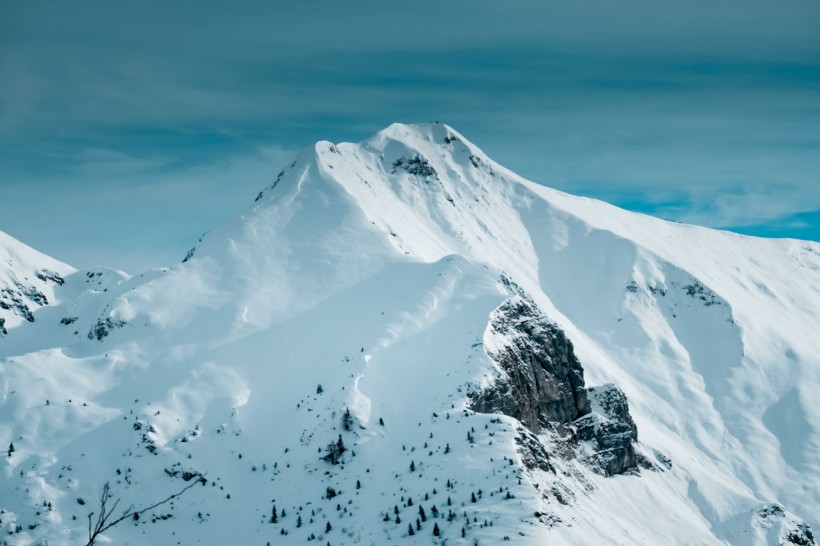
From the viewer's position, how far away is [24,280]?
160750 mm

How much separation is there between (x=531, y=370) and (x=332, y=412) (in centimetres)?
2915

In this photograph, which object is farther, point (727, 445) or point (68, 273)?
point (68, 273)

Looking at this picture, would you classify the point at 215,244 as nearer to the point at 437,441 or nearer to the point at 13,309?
the point at 13,309

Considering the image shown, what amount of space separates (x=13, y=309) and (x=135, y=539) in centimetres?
8771

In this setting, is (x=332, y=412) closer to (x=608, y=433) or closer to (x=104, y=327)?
(x=608, y=433)

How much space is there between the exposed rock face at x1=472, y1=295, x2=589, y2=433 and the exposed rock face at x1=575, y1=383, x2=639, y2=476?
8.92 ft

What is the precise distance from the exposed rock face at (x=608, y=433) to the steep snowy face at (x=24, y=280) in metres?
105

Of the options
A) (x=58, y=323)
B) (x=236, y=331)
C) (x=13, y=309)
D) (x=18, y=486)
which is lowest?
(x=18, y=486)

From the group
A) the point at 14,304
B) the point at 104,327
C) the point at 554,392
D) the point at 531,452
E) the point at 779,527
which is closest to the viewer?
the point at 531,452

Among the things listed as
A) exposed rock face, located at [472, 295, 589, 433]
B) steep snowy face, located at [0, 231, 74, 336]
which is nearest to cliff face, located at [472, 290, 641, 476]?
exposed rock face, located at [472, 295, 589, 433]

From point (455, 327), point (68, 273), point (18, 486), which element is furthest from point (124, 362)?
point (68, 273)

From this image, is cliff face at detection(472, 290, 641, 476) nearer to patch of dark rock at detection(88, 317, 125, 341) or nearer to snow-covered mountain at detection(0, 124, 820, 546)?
snow-covered mountain at detection(0, 124, 820, 546)

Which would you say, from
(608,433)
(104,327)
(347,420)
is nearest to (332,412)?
(347,420)

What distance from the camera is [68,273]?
185 meters
